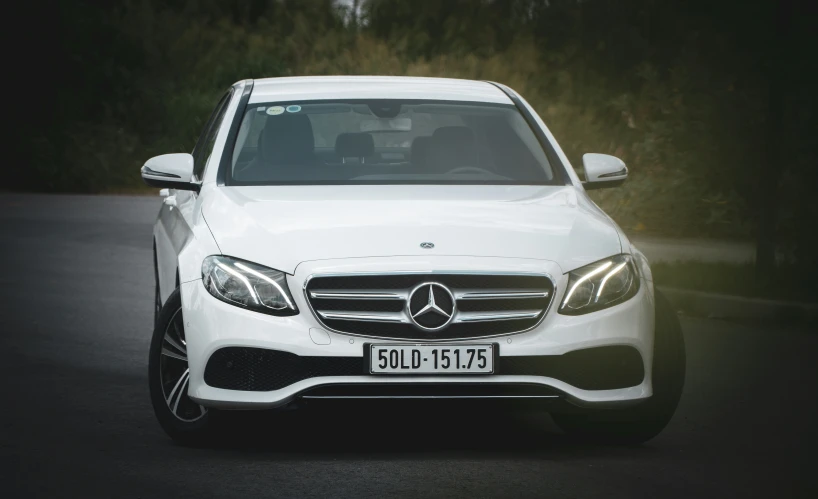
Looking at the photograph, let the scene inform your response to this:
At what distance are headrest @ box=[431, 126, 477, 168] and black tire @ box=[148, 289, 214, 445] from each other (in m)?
1.78

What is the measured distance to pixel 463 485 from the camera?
19.7 ft

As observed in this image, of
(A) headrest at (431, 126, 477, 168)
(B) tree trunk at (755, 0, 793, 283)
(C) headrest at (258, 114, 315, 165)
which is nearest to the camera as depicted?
(C) headrest at (258, 114, 315, 165)

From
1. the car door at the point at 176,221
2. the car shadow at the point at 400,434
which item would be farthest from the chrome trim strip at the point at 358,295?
the car door at the point at 176,221

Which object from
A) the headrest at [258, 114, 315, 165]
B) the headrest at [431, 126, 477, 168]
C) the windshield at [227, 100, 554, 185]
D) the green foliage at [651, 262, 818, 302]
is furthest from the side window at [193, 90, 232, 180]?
the green foliage at [651, 262, 818, 302]

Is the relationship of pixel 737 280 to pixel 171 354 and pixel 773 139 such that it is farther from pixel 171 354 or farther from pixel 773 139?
pixel 171 354

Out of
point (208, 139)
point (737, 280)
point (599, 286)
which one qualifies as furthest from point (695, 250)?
point (599, 286)

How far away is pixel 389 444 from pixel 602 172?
1874mm

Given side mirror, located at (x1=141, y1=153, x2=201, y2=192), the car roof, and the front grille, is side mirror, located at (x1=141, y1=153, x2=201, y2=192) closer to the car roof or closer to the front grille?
the car roof

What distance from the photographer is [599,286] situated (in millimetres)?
6375

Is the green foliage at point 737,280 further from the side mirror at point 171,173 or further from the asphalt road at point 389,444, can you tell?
the side mirror at point 171,173

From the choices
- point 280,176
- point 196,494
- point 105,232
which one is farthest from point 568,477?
point 105,232

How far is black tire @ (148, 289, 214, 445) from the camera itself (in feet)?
21.9

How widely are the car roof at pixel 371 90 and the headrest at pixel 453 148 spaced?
0.22 meters

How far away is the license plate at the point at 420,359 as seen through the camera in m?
6.19
